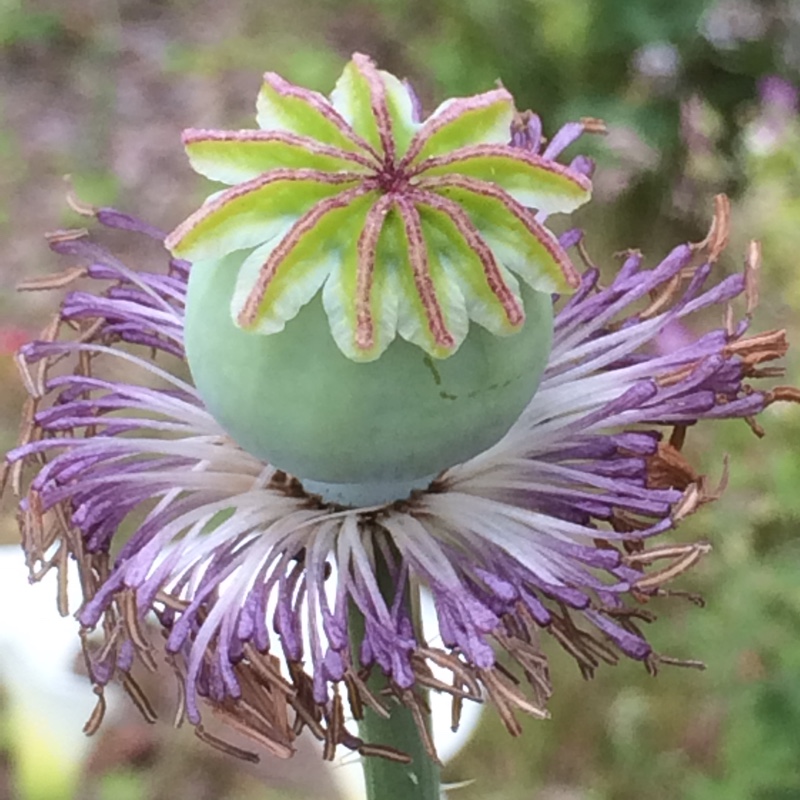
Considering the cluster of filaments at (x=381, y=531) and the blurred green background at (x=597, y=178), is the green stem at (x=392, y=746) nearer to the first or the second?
the cluster of filaments at (x=381, y=531)

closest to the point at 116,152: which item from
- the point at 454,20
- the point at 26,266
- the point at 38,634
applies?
the point at 26,266

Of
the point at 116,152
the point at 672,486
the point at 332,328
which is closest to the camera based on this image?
the point at 332,328

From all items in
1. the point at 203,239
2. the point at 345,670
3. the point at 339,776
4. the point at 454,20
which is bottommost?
the point at 339,776

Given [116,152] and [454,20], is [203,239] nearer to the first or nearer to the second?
[454,20]

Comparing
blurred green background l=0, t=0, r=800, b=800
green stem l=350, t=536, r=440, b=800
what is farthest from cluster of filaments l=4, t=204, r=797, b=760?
blurred green background l=0, t=0, r=800, b=800

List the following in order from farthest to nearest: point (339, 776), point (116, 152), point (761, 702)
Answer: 1. point (116, 152)
2. point (761, 702)
3. point (339, 776)

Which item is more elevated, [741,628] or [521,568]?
[521,568]

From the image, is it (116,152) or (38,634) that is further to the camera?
(116,152)
